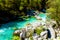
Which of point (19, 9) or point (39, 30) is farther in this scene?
point (19, 9)

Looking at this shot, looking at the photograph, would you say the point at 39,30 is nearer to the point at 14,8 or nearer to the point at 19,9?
the point at 14,8

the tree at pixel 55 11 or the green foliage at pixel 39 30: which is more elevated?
the tree at pixel 55 11

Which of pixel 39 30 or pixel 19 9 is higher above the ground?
pixel 19 9

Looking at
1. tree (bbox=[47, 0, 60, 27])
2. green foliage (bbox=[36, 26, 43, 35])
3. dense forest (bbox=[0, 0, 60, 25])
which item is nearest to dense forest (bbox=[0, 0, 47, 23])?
dense forest (bbox=[0, 0, 60, 25])

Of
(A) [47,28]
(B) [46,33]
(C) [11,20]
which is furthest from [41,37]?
(C) [11,20]

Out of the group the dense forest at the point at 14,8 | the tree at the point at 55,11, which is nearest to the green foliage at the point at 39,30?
the tree at the point at 55,11

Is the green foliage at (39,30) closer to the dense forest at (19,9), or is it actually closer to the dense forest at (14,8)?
the dense forest at (19,9)

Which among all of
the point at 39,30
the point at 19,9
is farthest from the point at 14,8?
the point at 39,30

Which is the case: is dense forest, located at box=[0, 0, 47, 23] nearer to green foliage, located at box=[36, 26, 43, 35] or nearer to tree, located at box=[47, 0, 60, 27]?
tree, located at box=[47, 0, 60, 27]

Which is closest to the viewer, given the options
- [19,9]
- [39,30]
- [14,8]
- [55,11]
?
[39,30]

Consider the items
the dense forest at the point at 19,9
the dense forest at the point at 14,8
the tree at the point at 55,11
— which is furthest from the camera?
the dense forest at the point at 14,8

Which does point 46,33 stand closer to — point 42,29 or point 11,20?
point 42,29
